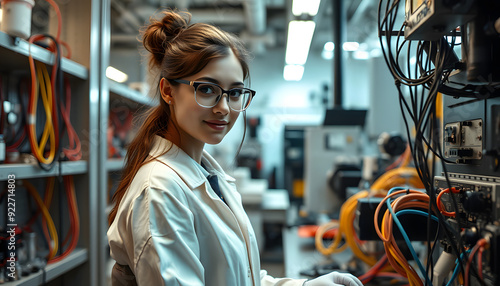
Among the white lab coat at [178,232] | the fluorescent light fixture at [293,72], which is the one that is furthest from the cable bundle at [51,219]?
the fluorescent light fixture at [293,72]

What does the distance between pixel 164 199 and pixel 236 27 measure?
5107mm

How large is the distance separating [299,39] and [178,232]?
8.77 ft

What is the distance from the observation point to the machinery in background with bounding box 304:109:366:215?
219 cm

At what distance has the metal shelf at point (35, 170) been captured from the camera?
3.67 feet

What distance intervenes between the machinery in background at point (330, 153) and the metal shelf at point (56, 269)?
1285mm

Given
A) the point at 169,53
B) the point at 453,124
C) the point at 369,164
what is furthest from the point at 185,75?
the point at 369,164

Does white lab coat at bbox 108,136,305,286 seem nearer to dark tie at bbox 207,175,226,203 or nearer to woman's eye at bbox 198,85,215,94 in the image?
dark tie at bbox 207,175,226,203

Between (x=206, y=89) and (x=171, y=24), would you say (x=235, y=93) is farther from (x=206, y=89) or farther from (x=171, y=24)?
(x=171, y=24)

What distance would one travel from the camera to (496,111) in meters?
0.63

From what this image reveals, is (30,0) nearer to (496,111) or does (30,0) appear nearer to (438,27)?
(438,27)

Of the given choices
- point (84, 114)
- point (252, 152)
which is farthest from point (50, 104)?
point (252, 152)

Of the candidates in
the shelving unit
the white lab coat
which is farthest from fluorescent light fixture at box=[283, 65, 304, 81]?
the white lab coat

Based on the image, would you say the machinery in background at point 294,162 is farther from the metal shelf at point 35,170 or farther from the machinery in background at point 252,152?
the metal shelf at point 35,170

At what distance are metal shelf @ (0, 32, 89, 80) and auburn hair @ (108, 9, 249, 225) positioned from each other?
0.44m
